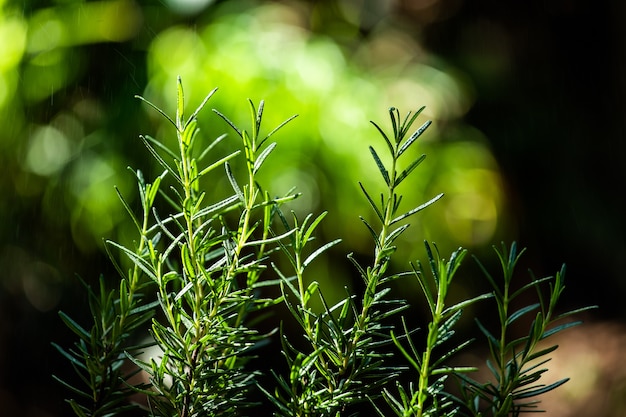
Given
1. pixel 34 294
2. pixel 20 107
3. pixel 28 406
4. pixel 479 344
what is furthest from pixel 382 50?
pixel 28 406

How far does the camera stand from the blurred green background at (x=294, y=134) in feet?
5.97

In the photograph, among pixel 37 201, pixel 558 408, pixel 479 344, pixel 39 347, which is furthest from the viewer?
pixel 479 344

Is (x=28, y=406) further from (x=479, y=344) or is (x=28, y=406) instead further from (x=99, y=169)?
(x=479, y=344)

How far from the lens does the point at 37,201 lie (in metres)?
1.86

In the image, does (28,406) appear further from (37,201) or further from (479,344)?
(479,344)

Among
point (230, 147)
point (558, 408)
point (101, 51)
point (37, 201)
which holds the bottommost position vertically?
point (558, 408)

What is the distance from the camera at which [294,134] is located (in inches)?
72.7

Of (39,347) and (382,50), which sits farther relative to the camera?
(382,50)

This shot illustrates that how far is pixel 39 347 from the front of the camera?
68.6 inches

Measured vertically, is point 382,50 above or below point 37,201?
above

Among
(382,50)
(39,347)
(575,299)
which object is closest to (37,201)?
(39,347)

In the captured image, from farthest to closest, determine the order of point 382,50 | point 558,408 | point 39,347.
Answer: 1. point 382,50
2. point 39,347
3. point 558,408

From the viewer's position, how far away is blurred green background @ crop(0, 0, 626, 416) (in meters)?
1.82

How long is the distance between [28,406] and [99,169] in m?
0.64
